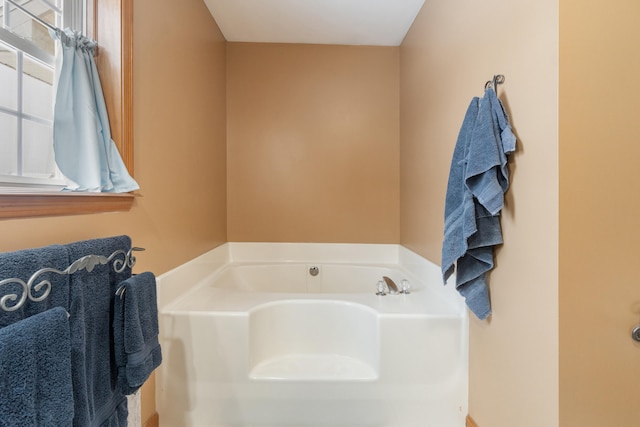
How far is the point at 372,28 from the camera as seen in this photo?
7.55ft

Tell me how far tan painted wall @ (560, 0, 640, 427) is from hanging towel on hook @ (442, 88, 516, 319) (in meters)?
0.21

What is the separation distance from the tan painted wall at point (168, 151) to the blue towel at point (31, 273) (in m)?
0.12

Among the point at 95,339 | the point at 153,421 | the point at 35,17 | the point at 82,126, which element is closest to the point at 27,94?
the point at 82,126

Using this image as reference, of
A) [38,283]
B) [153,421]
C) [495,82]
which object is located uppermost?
[495,82]

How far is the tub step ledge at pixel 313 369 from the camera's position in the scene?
141 cm

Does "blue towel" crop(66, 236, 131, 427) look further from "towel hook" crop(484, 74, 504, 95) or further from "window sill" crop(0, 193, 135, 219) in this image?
"towel hook" crop(484, 74, 504, 95)

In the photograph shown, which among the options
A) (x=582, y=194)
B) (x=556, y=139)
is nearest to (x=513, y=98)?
(x=556, y=139)

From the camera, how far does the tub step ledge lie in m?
1.41

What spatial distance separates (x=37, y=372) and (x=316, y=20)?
98.8 inches

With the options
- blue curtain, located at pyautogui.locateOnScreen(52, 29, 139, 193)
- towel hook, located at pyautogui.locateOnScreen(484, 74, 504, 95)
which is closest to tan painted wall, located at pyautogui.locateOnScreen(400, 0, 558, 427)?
towel hook, located at pyautogui.locateOnScreen(484, 74, 504, 95)

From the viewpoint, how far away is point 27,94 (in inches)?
37.1

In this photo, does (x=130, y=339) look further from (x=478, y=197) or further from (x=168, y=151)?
(x=478, y=197)

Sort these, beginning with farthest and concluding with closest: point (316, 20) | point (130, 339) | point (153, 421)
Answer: point (316, 20) < point (153, 421) < point (130, 339)

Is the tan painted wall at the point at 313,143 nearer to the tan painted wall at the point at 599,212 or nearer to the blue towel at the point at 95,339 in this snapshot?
the blue towel at the point at 95,339
